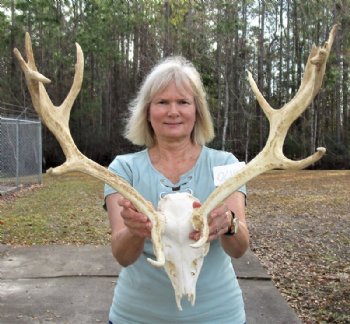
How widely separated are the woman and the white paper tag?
57 millimetres

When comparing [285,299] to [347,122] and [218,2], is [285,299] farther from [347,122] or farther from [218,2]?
[347,122]

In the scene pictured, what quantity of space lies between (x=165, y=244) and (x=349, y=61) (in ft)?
89.2

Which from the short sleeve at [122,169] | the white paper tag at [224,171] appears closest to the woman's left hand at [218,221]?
the white paper tag at [224,171]

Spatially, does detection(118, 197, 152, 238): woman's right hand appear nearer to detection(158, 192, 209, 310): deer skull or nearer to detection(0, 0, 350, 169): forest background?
detection(158, 192, 209, 310): deer skull

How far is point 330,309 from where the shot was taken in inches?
196

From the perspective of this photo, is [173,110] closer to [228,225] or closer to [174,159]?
[174,159]

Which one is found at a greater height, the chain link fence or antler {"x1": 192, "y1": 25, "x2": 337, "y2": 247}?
antler {"x1": 192, "y1": 25, "x2": 337, "y2": 247}

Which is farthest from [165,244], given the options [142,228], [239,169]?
[239,169]

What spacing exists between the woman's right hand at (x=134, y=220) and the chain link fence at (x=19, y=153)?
1111cm

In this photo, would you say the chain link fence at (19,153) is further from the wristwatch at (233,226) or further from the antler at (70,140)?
the wristwatch at (233,226)

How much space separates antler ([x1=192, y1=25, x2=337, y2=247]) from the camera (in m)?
2.07

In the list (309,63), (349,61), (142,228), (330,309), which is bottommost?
(330,309)

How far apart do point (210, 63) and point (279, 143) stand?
2607cm

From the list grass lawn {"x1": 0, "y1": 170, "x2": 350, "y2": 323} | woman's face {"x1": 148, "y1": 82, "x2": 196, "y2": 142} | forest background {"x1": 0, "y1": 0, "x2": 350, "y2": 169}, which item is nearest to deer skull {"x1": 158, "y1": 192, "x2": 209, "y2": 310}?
woman's face {"x1": 148, "y1": 82, "x2": 196, "y2": 142}
